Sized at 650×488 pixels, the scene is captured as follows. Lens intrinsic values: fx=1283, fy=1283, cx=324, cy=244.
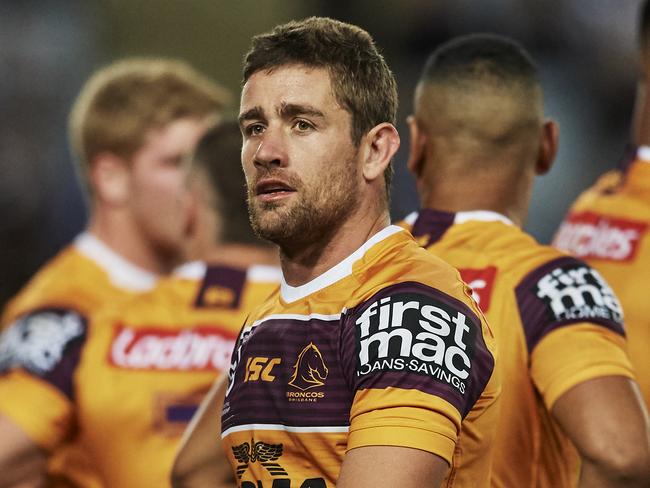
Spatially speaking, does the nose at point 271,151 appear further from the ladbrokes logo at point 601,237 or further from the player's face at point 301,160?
the ladbrokes logo at point 601,237

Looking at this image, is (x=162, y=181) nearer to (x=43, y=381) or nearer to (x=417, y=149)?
(x=43, y=381)

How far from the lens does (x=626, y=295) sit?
4395 mm

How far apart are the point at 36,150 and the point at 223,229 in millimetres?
7106

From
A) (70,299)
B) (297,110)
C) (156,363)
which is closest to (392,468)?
(297,110)

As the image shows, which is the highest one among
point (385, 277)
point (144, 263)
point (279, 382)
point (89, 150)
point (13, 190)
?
point (385, 277)

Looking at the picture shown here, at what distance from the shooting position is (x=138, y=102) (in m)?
6.25

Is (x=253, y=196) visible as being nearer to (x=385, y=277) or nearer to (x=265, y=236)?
(x=265, y=236)

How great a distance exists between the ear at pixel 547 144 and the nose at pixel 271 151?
1329mm

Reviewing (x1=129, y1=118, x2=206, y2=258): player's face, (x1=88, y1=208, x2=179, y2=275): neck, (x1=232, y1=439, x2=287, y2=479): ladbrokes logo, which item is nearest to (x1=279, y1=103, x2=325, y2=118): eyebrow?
(x1=232, y1=439, x2=287, y2=479): ladbrokes logo

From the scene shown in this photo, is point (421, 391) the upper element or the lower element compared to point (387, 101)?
lower

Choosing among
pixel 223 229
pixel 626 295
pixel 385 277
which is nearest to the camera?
pixel 385 277

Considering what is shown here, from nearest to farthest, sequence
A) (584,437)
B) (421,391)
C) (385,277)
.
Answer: (421,391) → (385,277) → (584,437)

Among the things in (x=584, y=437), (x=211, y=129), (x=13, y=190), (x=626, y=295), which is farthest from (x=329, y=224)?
(x=13, y=190)

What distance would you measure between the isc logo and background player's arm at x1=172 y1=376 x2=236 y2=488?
18.6 inches
